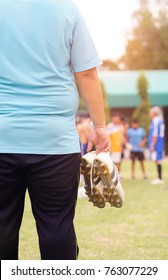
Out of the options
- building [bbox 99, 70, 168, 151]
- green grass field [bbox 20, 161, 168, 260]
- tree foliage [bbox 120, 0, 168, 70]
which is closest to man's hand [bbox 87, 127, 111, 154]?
green grass field [bbox 20, 161, 168, 260]

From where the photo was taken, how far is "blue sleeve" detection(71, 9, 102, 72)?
310 centimetres

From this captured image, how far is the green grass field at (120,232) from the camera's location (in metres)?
5.65

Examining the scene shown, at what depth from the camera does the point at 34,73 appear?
120 inches

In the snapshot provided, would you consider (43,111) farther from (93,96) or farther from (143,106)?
(143,106)

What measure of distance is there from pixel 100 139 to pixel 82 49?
503 millimetres

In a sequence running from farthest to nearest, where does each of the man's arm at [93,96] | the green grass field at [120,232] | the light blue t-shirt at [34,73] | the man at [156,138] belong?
1. the man at [156,138]
2. the green grass field at [120,232]
3. the man's arm at [93,96]
4. the light blue t-shirt at [34,73]

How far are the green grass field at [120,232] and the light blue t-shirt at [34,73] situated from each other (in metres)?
2.63

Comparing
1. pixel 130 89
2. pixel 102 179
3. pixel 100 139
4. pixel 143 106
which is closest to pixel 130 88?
pixel 130 89

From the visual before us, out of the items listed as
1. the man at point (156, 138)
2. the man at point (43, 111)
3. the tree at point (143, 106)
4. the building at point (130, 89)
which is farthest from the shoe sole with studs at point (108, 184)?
the building at point (130, 89)

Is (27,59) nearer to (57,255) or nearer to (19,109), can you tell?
(19,109)

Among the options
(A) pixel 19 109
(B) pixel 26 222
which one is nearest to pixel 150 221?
(B) pixel 26 222

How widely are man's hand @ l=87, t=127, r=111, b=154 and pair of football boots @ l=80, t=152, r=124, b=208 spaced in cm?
5

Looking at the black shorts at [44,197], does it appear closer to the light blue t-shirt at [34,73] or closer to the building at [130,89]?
the light blue t-shirt at [34,73]

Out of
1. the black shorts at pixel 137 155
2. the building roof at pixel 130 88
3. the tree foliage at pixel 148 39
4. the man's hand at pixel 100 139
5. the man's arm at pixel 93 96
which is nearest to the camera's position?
the man's arm at pixel 93 96
